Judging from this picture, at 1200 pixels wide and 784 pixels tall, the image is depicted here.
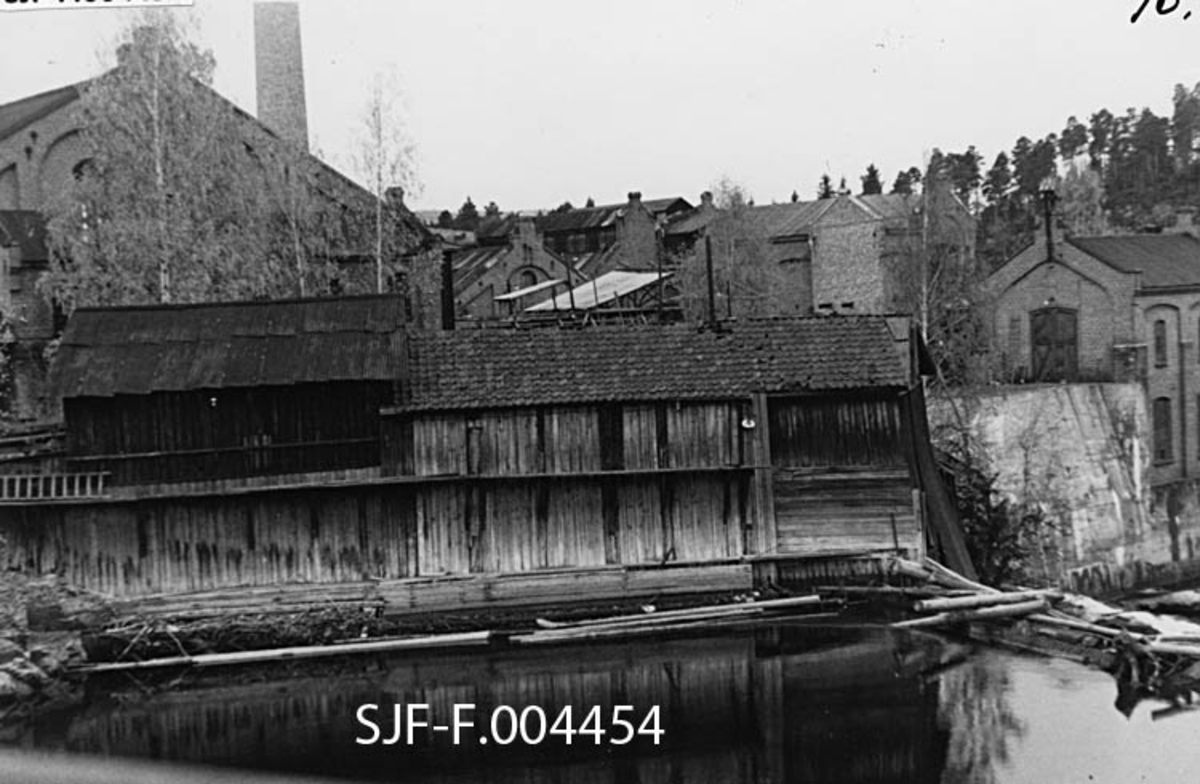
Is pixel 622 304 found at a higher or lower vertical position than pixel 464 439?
higher

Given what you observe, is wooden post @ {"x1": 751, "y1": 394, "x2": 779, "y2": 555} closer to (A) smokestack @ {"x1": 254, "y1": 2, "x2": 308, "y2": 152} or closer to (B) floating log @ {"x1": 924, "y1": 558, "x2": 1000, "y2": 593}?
(B) floating log @ {"x1": 924, "y1": 558, "x2": 1000, "y2": 593}

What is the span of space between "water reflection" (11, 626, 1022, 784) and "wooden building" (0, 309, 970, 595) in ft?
5.55

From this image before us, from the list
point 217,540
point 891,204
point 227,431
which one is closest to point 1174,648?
point 217,540

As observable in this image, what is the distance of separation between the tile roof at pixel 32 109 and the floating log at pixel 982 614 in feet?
69.2

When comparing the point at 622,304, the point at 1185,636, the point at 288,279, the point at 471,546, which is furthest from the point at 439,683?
the point at 622,304

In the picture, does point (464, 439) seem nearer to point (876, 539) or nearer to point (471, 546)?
point (471, 546)

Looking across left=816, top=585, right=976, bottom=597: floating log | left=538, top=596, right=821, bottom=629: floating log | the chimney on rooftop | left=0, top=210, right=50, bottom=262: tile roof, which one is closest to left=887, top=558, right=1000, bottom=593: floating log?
left=816, top=585, right=976, bottom=597: floating log

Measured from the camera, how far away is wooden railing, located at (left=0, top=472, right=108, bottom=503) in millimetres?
18438

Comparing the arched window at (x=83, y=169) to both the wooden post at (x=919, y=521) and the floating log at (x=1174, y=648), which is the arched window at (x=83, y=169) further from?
→ the floating log at (x=1174, y=648)

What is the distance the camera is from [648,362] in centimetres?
2002

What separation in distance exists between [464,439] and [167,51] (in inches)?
478

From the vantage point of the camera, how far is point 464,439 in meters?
19.4

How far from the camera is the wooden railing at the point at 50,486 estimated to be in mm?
18438

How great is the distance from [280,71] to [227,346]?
9.64 m
